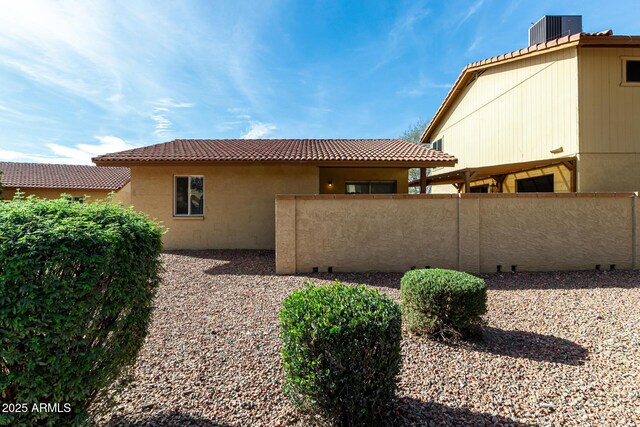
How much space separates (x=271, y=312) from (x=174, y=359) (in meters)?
1.75

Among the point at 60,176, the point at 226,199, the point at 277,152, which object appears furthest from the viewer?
the point at 60,176

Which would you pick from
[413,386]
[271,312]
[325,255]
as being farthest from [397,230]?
[413,386]

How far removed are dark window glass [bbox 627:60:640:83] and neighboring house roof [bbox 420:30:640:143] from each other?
2.00 feet

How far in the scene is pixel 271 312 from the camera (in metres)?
5.08

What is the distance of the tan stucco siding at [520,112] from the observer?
32.5 ft

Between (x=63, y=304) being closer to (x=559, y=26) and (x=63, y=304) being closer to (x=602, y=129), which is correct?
(x=602, y=129)

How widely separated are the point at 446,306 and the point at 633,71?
12.1m

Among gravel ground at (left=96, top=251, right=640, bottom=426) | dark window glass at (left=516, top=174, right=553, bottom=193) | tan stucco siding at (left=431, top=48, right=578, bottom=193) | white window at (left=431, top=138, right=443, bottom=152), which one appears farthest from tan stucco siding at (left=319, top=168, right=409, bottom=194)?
gravel ground at (left=96, top=251, right=640, bottom=426)

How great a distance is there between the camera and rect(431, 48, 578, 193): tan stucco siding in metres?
9.91

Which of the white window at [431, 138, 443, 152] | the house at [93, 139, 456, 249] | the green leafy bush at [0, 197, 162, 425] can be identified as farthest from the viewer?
the white window at [431, 138, 443, 152]

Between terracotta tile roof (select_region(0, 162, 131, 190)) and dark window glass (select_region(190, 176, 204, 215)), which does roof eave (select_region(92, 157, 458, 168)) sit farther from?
terracotta tile roof (select_region(0, 162, 131, 190))

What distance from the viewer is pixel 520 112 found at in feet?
38.2

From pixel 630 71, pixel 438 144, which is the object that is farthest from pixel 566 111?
pixel 438 144

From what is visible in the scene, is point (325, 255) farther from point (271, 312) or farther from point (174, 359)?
point (174, 359)
